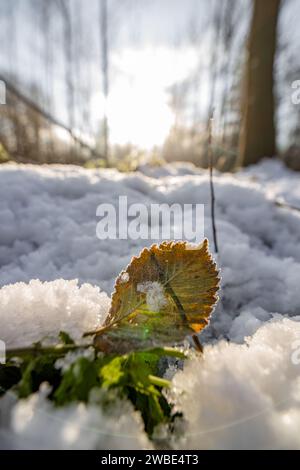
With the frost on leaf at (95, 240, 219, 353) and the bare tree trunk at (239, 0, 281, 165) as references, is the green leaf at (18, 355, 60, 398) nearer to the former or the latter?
the frost on leaf at (95, 240, 219, 353)

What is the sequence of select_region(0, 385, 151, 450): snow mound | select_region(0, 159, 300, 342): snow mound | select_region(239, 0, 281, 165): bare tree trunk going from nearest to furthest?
select_region(0, 385, 151, 450): snow mound < select_region(0, 159, 300, 342): snow mound < select_region(239, 0, 281, 165): bare tree trunk

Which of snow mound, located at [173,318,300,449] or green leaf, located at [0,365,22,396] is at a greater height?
snow mound, located at [173,318,300,449]

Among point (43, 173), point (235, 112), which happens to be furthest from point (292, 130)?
point (43, 173)
